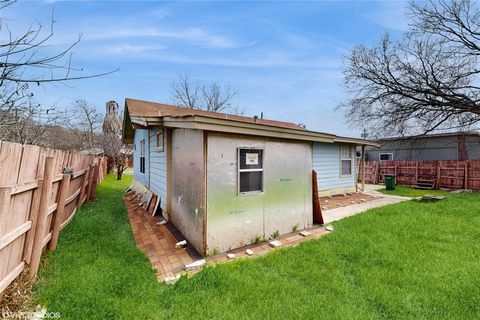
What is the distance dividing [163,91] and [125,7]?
2642 centimetres

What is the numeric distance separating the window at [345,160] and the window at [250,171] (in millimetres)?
8185

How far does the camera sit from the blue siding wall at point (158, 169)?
6.87 m

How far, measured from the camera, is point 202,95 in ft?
98.9

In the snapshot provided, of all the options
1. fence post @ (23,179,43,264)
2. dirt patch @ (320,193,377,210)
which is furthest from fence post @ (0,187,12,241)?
dirt patch @ (320,193,377,210)

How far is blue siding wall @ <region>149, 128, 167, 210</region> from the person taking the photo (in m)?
6.87

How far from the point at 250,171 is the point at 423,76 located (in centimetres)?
1466

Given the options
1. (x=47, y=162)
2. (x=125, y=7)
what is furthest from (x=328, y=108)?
(x=47, y=162)

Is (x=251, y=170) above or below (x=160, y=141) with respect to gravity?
below

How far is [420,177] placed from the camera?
14836 millimetres

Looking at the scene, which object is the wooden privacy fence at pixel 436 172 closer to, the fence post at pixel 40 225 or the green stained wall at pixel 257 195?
the green stained wall at pixel 257 195

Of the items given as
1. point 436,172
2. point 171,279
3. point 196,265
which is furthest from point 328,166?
point 171,279

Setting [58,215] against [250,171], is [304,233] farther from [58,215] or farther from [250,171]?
[58,215]

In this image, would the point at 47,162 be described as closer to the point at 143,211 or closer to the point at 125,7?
the point at 125,7

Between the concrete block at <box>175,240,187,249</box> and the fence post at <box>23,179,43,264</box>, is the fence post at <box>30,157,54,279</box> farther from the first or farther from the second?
the concrete block at <box>175,240,187,249</box>
